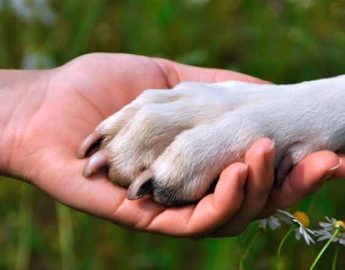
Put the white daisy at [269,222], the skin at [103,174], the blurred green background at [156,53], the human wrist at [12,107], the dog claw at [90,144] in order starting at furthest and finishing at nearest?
the blurred green background at [156,53]
the human wrist at [12,107]
the white daisy at [269,222]
the dog claw at [90,144]
the skin at [103,174]

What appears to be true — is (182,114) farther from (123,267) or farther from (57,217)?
(57,217)

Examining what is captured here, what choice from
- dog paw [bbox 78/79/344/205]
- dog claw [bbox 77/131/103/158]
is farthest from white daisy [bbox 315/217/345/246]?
dog claw [bbox 77/131/103/158]

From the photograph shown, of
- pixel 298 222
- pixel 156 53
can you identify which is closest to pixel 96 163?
pixel 298 222

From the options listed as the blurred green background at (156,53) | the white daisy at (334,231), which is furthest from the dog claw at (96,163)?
the blurred green background at (156,53)

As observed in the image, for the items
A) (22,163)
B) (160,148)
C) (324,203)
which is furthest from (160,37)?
(160,148)

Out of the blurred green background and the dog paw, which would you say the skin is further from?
the blurred green background

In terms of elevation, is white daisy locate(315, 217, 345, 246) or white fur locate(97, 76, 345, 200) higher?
white fur locate(97, 76, 345, 200)

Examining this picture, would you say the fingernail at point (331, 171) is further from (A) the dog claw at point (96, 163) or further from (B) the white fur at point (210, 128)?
(A) the dog claw at point (96, 163)
